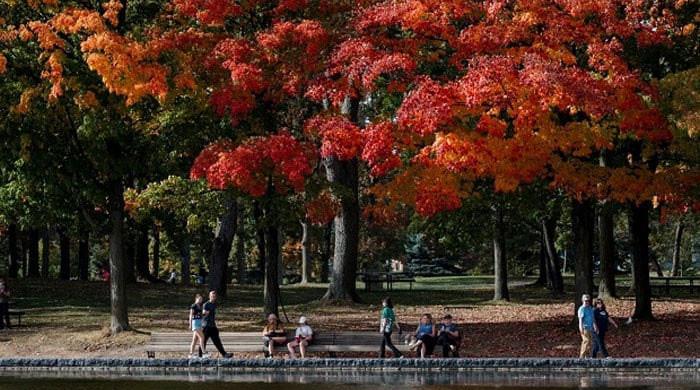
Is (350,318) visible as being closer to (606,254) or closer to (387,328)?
(387,328)

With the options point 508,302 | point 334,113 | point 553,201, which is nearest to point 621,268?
point 508,302

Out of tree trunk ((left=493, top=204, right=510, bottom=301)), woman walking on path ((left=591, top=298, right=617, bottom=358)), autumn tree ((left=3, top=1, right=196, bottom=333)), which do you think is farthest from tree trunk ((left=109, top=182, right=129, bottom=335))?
tree trunk ((left=493, top=204, right=510, bottom=301))

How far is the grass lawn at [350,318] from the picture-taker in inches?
1044

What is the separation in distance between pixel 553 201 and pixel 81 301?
18202 millimetres

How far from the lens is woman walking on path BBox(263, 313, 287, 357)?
24.2 metres

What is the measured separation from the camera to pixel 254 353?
25328 millimetres

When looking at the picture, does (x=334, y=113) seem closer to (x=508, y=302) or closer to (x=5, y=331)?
(x=5, y=331)

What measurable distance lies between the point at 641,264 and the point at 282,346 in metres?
12.0

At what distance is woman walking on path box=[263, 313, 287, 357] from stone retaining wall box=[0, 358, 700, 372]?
87.4 inches

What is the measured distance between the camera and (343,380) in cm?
2006

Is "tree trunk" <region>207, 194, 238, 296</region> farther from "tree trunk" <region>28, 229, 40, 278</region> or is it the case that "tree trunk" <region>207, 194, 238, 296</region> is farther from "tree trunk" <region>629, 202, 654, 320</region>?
"tree trunk" <region>28, 229, 40, 278</region>

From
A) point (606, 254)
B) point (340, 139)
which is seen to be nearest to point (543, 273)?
point (606, 254)

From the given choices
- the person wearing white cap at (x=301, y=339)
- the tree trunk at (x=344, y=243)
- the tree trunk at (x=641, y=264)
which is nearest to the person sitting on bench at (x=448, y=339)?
the person wearing white cap at (x=301, y=339)

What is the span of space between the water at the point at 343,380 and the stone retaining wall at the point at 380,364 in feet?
0.69
